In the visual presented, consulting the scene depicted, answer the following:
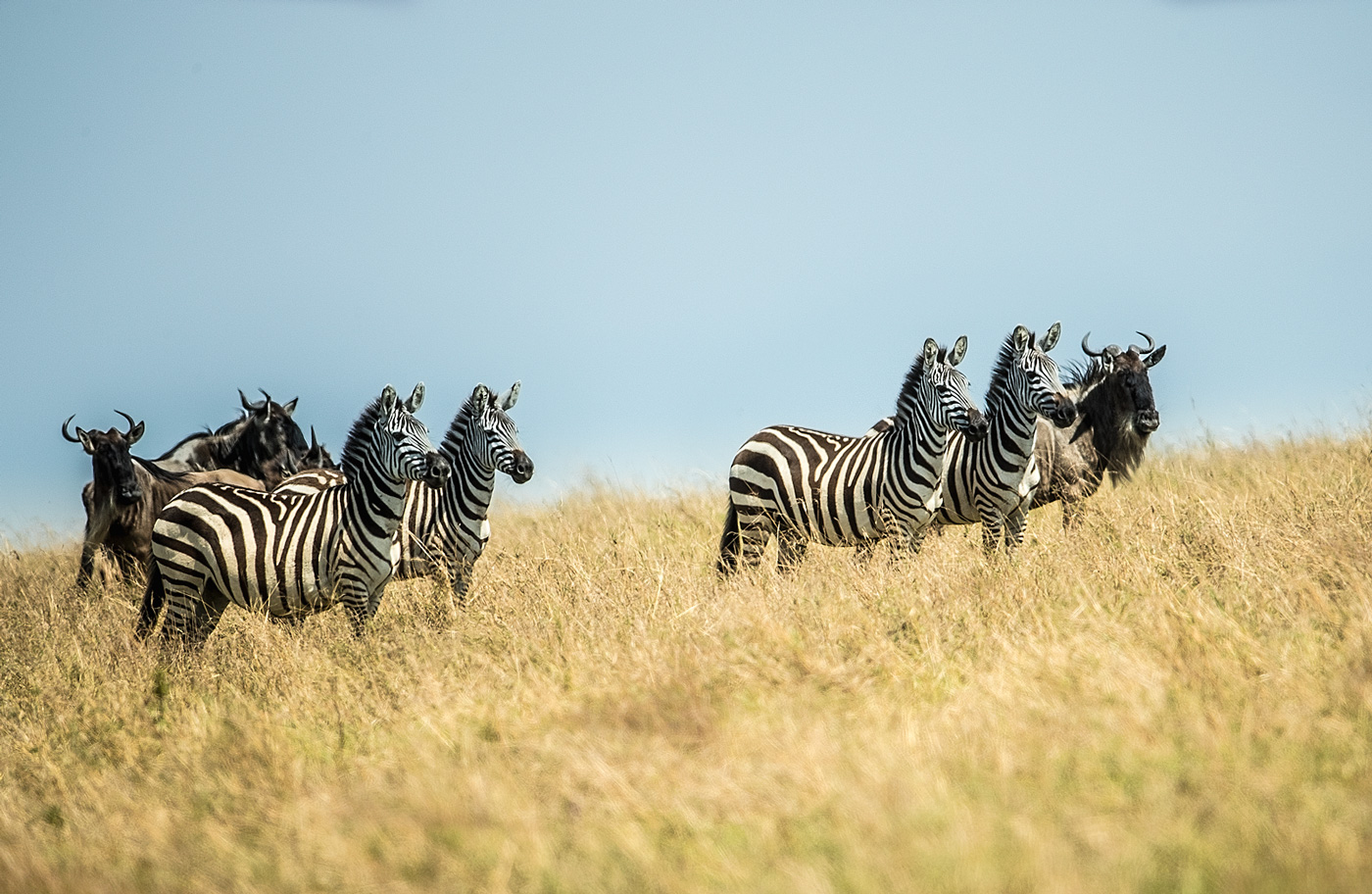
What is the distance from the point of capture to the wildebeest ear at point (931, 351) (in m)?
8.20

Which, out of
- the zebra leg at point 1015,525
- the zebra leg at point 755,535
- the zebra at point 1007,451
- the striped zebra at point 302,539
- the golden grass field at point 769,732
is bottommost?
the golden grass field at point 769,732

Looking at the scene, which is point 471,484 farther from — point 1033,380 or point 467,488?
point 1033,380

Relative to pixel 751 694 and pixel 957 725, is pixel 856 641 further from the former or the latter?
pixel 957 725

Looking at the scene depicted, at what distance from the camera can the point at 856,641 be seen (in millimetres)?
5457

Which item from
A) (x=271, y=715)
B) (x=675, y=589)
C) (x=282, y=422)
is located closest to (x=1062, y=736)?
(x=675, y=589)

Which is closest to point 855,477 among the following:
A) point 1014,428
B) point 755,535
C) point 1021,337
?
point 755,535

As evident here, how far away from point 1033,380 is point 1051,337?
100 centimetres

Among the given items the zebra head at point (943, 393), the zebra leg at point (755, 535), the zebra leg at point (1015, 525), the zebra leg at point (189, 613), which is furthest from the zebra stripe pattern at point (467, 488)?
the zebra leg at point (1015, 525)

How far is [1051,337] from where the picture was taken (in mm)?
9188

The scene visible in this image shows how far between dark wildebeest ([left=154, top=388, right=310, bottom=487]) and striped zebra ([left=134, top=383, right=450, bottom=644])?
497cm

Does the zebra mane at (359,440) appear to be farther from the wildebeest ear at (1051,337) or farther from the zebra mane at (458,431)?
the wildebeest ear at (1051,337)

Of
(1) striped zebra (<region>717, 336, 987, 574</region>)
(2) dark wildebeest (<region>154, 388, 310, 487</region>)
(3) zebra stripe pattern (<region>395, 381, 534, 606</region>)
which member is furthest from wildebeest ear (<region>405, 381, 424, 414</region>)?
(2) dark wildebeest (<region>154, 388, 310, 487</region>)

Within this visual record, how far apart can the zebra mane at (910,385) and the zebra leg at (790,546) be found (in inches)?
49.5

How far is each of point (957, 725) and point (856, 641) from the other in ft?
4.06
